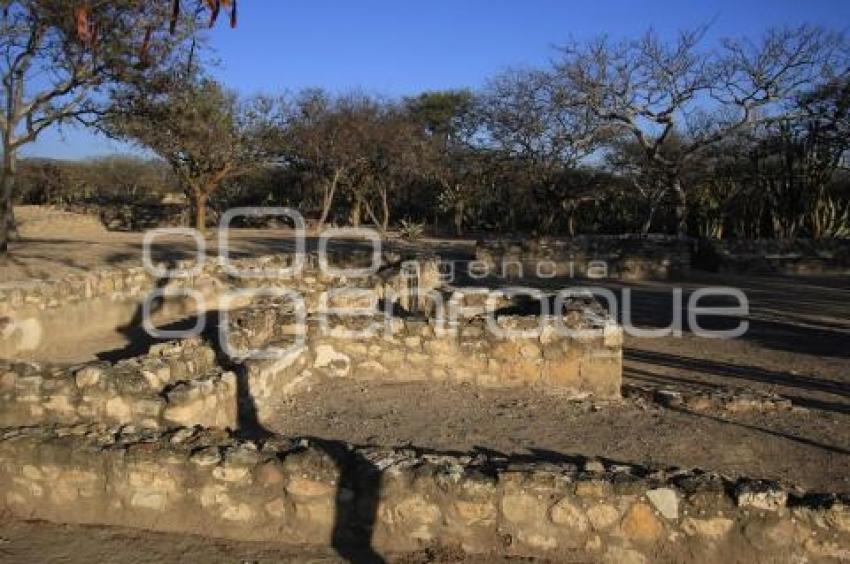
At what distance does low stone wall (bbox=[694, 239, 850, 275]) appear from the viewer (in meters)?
18.2

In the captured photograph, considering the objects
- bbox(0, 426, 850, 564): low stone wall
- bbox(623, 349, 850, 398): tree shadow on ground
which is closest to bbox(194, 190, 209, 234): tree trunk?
bbox(623, 349, 850, 398): tree shadow on ground

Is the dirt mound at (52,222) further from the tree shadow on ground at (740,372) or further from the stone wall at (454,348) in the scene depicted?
the tree shadow on ground at (740,372)

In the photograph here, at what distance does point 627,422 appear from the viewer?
6.60m

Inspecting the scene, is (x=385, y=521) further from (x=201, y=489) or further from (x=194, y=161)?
(x=194, y=161)

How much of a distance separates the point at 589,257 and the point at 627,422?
40.5 feet

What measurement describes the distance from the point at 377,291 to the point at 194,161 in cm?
1506

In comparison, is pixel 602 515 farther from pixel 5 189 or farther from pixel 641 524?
pixel 5 189

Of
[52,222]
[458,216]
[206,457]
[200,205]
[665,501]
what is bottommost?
[665,501]

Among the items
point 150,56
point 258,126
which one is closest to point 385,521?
point 150,56

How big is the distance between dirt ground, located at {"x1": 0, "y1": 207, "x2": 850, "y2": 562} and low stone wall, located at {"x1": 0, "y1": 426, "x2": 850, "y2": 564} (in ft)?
0.57

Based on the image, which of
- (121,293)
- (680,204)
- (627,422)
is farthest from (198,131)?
(627,422)

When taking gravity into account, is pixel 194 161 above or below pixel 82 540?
above

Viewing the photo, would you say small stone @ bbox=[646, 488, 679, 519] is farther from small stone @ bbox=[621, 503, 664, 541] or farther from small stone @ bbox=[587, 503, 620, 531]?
small stone @ bbox=[587, 503, 620, 531]

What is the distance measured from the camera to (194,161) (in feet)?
81.4
